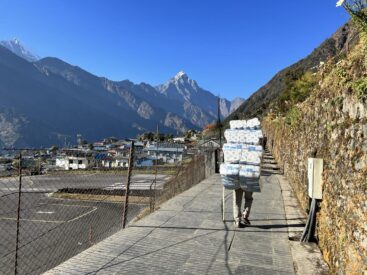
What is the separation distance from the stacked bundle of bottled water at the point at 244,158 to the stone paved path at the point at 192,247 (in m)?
0.85

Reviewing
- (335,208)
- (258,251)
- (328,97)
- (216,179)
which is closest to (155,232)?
(258,251)

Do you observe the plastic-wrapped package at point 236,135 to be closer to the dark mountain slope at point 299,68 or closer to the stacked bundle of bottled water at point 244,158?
the stacked bundle of bottled water at point 244,158

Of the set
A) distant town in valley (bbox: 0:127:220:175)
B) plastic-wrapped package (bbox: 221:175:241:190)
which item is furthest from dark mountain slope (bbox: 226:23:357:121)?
distant town in valley (bbox: 0:127:220:175)

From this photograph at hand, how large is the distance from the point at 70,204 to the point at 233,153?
24754 millimetres

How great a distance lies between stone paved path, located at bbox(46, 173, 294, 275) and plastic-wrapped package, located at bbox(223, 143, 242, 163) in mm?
1219

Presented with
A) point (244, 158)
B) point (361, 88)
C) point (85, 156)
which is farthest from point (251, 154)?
point (85, 156)

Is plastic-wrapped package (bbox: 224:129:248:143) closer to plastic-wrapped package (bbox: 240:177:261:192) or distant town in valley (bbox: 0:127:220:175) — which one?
plastic-wrapped package (bbox: 240:177:261:192)

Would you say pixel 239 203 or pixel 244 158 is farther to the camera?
pixel 239 203

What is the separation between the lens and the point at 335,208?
4.58 m

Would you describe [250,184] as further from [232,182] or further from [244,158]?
[244,158]

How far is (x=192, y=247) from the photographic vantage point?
5.61m

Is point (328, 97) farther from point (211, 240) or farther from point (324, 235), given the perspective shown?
point (211, 240)

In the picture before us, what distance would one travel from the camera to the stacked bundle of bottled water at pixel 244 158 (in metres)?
6.41

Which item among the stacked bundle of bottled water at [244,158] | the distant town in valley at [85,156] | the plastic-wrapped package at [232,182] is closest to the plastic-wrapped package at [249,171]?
the stacked bundle of bottled water at [244,158]
